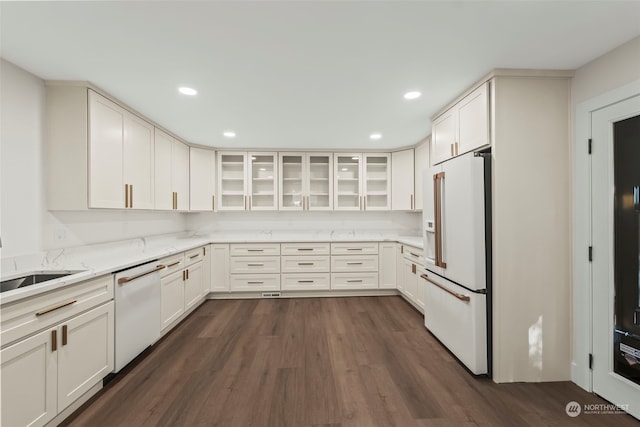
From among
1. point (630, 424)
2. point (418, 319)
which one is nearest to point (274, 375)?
point (418, 319)

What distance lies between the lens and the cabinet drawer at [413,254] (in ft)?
10.9

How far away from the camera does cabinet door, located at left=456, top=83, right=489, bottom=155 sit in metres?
2.13

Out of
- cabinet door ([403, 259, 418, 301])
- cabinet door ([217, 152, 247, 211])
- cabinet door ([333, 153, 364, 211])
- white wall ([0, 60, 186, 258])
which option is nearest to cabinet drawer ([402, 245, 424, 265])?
cabinet door ([403, 259, 418, 301])

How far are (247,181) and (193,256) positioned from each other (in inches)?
61.0

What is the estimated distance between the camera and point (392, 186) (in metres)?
4.55

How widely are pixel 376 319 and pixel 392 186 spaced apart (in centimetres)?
233

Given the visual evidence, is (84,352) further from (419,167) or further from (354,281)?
(419,167)

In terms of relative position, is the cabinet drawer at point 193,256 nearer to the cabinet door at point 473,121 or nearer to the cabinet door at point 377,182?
the cabinet door at point 377,182

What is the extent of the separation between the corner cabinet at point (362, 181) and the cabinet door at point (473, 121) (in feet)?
6.97

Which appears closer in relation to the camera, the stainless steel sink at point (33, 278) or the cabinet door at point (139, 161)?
the stainless steel sink at point (33, 278)

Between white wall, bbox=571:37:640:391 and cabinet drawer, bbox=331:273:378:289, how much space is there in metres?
2.42

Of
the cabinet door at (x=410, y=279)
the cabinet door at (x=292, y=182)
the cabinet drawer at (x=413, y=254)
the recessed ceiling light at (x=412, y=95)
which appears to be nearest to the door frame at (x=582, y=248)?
the recessed ceiling light at (x=412, y=95)

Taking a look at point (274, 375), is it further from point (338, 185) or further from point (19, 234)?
point (338, 185)

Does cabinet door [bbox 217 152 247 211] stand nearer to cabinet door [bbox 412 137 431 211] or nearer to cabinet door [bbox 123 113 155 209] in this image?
cabinet door [bbox 123 113 155 209]
